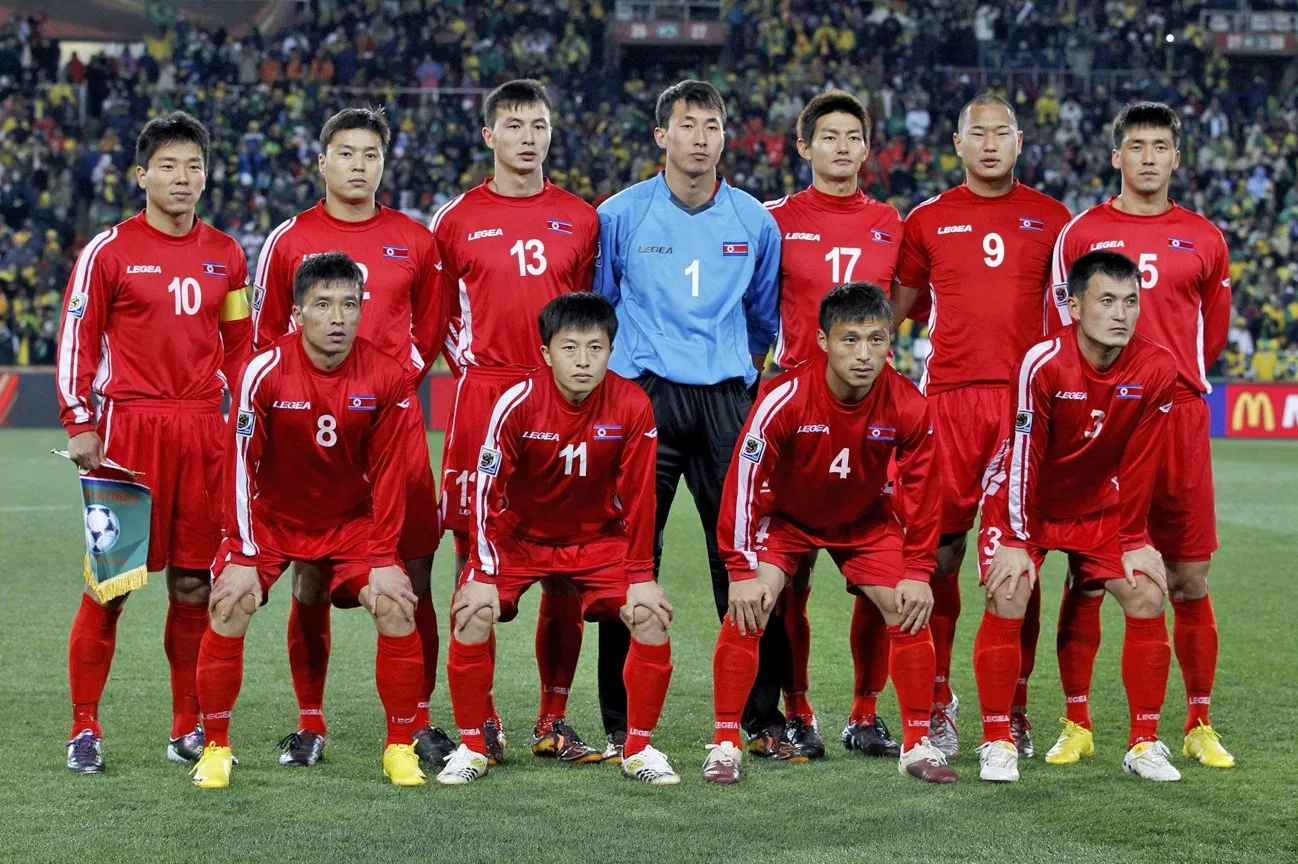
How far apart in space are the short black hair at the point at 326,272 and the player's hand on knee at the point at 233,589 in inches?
34.7

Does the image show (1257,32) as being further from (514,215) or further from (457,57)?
(514,215)

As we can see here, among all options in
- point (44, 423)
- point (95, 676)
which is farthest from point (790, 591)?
point (44, 423)

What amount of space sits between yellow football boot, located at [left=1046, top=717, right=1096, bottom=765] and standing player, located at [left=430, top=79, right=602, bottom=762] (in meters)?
1.63

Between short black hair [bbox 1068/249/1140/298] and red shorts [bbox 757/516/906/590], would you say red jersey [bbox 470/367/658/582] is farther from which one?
short black hair [bbox 1068/249/1140/298]

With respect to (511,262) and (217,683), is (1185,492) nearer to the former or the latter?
(511,262)

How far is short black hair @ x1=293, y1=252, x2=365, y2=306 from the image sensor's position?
4.89 meters

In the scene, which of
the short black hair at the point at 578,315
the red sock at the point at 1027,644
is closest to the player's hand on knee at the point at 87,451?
the short black hair at the point at 578,315

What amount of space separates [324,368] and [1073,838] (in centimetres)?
270

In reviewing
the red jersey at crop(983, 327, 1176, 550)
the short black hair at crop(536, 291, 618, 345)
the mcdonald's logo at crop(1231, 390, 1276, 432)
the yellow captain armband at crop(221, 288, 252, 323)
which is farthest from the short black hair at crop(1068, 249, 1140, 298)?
the mcdonald's logo at crop(1231, 390, 1276, 432)

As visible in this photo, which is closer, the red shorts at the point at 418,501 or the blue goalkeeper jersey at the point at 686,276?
the red shorts at the point at 418,501

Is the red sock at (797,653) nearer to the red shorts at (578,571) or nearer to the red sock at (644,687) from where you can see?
the red sock at (644,687)

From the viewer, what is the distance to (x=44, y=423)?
2006cm

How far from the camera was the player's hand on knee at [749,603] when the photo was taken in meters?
4.90

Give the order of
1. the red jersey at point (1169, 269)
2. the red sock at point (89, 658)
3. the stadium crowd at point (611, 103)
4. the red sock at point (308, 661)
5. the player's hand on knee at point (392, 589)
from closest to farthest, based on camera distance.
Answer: the player's hand on knee at point (392, 589) < the red sock at point (89, 658) < the red sock at point (308, 661) < the red jersey at point (1169, 269) < the stadium crowd at point (611, 103)
